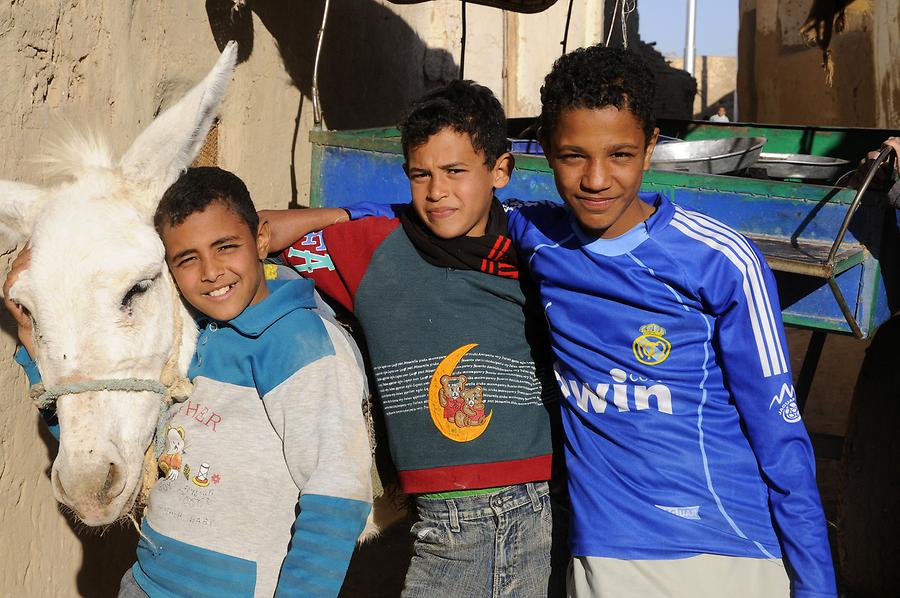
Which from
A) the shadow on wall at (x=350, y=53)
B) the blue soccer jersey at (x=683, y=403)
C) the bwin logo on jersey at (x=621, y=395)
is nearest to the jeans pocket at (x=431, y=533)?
the blue soccer jersey at (x=683, y=403)

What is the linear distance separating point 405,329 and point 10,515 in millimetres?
1191

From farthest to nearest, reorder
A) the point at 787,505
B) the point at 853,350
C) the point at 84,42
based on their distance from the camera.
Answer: the point at 853,350 < the point at 84,42 < the point at 787,505

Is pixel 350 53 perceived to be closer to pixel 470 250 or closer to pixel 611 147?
pixel 470 250

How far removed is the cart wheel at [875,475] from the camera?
3055 mm

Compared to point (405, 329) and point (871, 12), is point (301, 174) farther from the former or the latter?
point (871, 12)

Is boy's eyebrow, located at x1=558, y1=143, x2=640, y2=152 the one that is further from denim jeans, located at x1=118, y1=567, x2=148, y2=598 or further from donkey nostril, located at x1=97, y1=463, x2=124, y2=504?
denim jeans, located at x1=118, y1=567, x2=148, y2=598

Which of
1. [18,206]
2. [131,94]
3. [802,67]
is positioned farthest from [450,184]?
[802,67]

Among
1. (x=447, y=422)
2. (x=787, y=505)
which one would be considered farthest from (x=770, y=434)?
(x=447, y=422)

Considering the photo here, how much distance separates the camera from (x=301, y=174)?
455 centimetres

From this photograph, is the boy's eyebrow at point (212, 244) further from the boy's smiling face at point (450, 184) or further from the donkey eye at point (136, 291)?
the boy's smiling face at point (450, 184)

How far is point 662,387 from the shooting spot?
1.72 metres

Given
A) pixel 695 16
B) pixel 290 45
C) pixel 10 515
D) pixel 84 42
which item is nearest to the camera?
pixel 10 515

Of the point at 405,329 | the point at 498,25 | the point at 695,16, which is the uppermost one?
the point at 695,16

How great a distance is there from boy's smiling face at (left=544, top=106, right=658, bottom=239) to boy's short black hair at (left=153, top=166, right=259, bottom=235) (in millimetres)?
669
